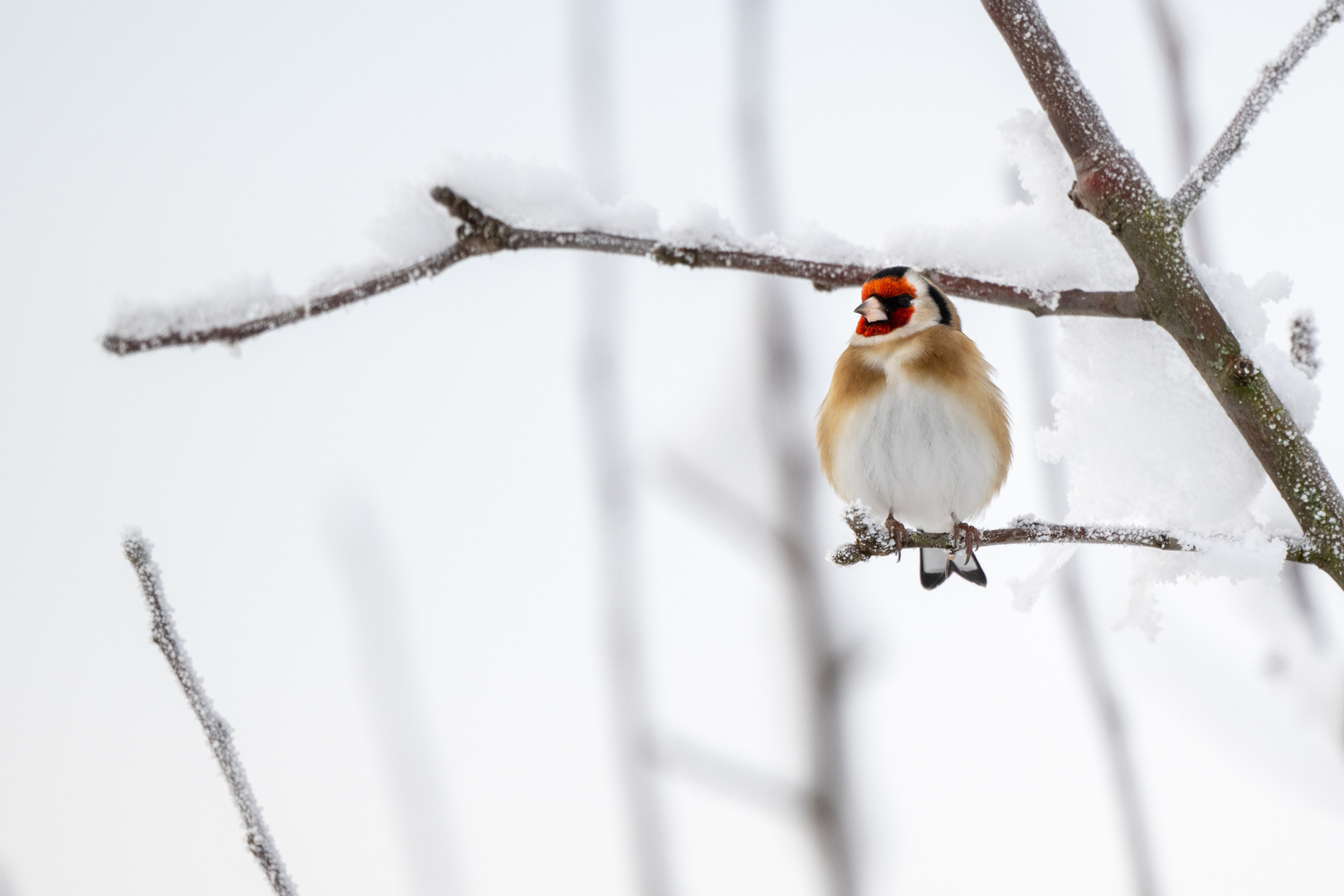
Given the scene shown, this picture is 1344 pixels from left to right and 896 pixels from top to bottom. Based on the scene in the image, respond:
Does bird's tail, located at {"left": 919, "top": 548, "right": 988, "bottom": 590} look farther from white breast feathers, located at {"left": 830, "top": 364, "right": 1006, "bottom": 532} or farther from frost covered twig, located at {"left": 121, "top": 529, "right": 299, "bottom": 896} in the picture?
frost covered twig, located at {"left": 121, "top": 529, "right": 299, "bottom": 896}

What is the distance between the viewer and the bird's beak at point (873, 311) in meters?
2.27

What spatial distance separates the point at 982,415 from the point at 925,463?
172 millimetres

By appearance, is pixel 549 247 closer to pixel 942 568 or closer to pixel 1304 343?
pixel 1304 343

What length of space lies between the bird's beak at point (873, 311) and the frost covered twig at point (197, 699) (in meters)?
1.67

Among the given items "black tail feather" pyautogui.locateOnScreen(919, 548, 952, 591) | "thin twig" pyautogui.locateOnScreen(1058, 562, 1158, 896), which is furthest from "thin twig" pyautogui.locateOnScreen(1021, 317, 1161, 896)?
"black tail feather" pyautogui.locateOnScreen(919, 548, 952, 591)

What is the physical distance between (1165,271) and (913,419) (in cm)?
123

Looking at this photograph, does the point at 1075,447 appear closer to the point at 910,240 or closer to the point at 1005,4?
the point at 910,240

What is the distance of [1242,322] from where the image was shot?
3.55 feet

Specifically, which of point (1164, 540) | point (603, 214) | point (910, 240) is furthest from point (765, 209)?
point (1164, 540)

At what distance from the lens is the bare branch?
101 centimetres

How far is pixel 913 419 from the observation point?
2.23 metres

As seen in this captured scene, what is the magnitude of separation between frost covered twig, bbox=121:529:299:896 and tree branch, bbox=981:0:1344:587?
92 cm

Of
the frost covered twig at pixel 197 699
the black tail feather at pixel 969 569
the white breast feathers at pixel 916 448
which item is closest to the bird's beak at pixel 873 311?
the white breast feathers at pixel 916 448

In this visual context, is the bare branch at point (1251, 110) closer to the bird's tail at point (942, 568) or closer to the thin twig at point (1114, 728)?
the thin twig at point (1114, 728)
